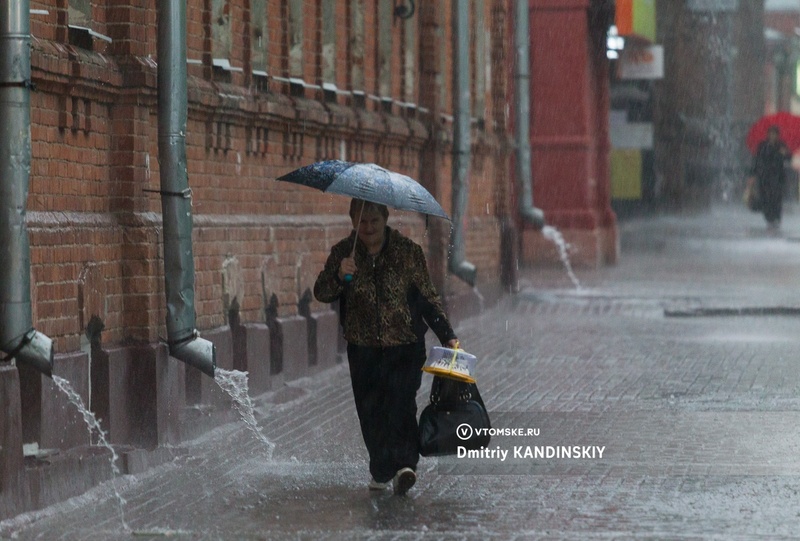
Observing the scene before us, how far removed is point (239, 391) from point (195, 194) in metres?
1.25

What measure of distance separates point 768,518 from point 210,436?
4.12 meters

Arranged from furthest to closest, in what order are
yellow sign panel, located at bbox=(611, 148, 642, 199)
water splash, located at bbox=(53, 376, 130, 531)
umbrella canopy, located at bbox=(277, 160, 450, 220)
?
yellow sign panel, located at bbox=(611, 148, 642, 199) → water splash, located at bbox=(53, 376, 130, 531) → umbrella canopy, located at bbox=(277, 160, 450, 220)

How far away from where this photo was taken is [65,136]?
10156mm

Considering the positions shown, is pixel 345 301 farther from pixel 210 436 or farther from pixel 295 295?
pixel 295 295

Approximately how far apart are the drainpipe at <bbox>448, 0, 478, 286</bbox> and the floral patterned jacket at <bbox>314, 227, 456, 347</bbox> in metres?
10.6

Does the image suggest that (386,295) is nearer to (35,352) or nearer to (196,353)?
(35,352)

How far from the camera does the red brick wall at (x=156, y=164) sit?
9945mm

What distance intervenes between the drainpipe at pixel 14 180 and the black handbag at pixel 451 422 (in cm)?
184

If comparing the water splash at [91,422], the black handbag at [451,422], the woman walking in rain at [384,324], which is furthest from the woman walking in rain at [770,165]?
the black handbag at [451,422]

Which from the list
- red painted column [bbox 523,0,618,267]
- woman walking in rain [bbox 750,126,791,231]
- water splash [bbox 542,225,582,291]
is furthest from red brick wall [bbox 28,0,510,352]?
woman walking in rain [bbox 750,126,791,231]

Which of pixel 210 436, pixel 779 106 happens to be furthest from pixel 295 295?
pixel 779 106

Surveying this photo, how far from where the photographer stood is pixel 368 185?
29.8 ft

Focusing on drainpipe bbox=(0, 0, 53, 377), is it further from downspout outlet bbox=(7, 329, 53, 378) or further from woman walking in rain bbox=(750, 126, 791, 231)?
woman walking in rain bbox=(750, 126, 791, 231)

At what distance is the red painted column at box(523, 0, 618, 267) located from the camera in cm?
2895
